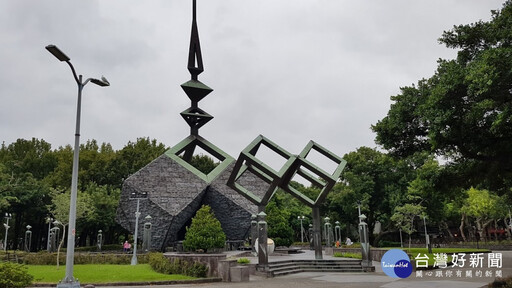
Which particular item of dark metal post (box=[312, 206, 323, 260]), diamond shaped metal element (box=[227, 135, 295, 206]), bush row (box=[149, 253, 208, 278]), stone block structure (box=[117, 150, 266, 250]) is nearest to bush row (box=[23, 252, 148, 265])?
stone block structure (box=[117, 150, 266, 250])

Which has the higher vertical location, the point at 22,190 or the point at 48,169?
the point at 48,169

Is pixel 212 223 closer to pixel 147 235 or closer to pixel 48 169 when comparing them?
pixel 147 235

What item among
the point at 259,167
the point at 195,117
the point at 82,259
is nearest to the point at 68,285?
the point at 259,167

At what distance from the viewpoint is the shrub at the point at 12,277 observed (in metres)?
11.0

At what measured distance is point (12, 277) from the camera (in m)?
11.1

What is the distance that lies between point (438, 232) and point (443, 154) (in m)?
59.0

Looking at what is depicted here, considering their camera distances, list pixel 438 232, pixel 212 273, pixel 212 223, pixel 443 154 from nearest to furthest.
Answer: pixel 443 154
pixel 212 273
pixel 212 223
pixel 438 232

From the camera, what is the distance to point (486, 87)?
965 cm

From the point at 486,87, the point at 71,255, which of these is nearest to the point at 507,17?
the point at 486,87

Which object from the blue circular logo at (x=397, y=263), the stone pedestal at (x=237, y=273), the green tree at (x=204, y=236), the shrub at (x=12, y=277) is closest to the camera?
the shrub at (x=12, y=277)

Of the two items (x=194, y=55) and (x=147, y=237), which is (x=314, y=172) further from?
(x=194, y=55)

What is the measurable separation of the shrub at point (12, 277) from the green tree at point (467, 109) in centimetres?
1160

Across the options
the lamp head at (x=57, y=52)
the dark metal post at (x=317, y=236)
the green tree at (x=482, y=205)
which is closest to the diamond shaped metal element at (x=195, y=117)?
the dark metal post at (x=317, y=236)

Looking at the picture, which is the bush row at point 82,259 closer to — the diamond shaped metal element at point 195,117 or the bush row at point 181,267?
the bush row at point 181,267
